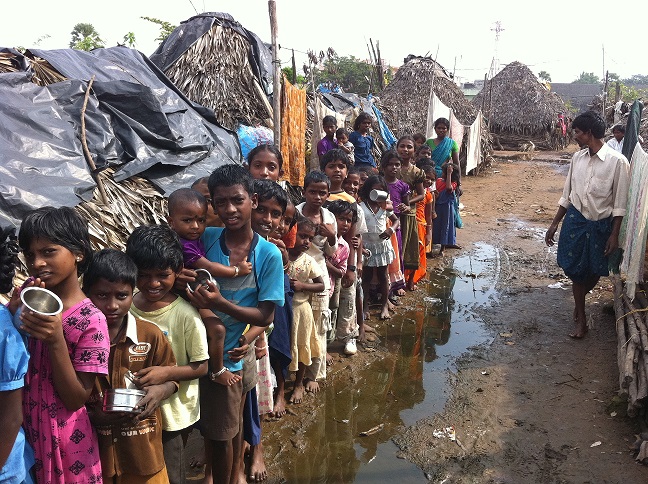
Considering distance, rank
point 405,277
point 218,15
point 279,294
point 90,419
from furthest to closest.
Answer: point 218,15 < point 405,277 < point 279,294 < point 90,419

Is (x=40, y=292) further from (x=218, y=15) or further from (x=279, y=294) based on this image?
(x=218, y=15)

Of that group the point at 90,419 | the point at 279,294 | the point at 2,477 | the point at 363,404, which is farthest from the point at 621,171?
the point at 2,477

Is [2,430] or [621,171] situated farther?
[621,171]

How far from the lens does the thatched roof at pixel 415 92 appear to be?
15.1 meters

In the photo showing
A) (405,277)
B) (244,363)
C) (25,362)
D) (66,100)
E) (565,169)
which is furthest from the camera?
(565,169)

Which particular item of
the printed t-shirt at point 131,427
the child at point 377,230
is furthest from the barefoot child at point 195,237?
the child at point 377,230

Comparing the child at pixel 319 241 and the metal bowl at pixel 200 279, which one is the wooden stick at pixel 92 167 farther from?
the metal bowl at pixel 200 279

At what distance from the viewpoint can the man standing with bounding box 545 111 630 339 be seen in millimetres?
4430

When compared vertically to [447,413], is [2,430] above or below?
above

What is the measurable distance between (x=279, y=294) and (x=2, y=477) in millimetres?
1146

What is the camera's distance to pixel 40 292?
148 centimetres

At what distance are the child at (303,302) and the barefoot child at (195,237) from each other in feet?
3.49

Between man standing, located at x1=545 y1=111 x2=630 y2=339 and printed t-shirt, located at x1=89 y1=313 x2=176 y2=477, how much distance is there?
13.0ft

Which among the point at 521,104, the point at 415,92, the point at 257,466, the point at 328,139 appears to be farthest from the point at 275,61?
the point at 521,104
